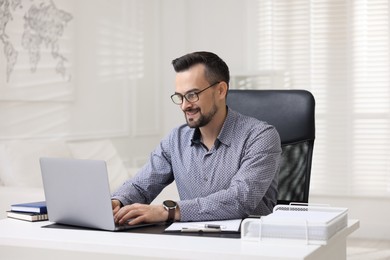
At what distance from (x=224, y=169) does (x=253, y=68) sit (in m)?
3.36

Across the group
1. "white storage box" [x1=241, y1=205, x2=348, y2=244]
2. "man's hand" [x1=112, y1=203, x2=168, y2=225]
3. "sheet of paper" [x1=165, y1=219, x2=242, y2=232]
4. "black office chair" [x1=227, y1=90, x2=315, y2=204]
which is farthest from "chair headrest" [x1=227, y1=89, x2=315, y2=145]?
"white storage box" [x1=241, y1=205, x2=348, y2=244]

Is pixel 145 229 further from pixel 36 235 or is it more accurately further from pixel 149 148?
pixel 149 148

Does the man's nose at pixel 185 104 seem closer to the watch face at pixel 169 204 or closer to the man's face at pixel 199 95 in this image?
the man's face at pixel 199 95

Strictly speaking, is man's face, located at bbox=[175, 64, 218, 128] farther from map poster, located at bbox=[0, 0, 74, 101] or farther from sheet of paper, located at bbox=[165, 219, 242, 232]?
map poster, located at bbox=[0, 0, 74, 101]

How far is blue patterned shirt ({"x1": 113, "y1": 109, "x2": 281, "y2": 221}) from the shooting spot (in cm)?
234

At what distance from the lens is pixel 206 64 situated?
258 centimetres

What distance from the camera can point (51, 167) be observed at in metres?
2.21

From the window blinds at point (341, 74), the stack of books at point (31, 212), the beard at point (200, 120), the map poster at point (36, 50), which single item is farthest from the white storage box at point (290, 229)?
the window blinds at point (341, 74)

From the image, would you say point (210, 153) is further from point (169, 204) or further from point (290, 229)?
point (290, 229)

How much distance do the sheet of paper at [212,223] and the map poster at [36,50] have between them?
2.50 metres

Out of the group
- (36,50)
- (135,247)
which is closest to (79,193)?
(135,247)

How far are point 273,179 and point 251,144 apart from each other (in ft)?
0.59

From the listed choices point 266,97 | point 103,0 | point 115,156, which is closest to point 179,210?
point 266,97

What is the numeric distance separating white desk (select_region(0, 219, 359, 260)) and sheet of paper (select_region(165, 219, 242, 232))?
0.12 metres
